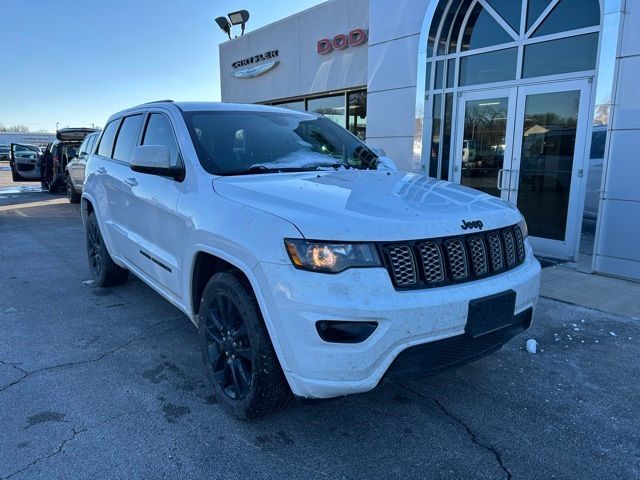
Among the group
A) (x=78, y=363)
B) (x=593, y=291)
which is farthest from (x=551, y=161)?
(x=78, y=363)

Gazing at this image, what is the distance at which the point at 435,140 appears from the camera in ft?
27.8

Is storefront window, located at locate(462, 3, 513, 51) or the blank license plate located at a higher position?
storefront window, located at locate(462, 3, 513, 51)

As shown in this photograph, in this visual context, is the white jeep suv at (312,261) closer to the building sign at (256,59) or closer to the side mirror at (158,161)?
the side mirror at (158,161)

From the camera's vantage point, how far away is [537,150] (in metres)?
7.07

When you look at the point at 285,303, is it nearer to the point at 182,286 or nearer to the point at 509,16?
the point at 182,286

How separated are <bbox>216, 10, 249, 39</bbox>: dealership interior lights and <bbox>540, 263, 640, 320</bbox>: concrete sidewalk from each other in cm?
1271

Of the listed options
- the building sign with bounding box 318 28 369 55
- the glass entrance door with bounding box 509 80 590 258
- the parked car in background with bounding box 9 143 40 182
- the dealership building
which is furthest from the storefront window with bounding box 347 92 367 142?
the parked car in background with bounding box 9 143 40 182

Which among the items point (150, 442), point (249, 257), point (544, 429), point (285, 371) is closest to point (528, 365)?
point (544, 429)

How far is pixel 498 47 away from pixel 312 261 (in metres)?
6.54

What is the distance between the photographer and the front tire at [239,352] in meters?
2.52

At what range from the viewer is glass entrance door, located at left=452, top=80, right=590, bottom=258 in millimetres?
6598

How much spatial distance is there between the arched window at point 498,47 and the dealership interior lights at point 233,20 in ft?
29.3

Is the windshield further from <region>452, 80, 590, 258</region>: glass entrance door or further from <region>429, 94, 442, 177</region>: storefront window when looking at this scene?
<region>429, 94, 442, 177</region>: storefront window

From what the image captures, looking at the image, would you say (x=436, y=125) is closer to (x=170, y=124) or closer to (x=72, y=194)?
(x=170, y=124)
